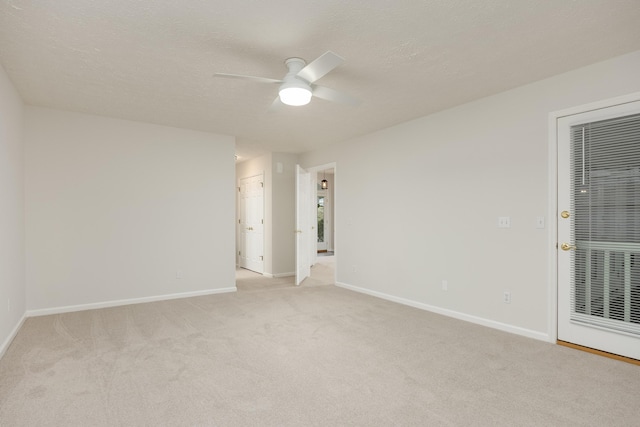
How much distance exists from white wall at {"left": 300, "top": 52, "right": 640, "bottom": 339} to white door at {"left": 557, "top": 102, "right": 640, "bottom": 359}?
17 cm

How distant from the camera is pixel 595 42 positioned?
2.57 meters

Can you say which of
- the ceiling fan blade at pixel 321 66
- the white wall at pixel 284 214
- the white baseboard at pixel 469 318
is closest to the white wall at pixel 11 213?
the ceiling fan blade at pixel 321 66

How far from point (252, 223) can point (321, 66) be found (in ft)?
17.9

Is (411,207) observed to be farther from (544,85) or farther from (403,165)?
(544,85)

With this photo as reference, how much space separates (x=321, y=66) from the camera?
93.3 inches

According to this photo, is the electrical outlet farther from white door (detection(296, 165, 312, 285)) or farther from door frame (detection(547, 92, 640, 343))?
white door (detection(296, 165, 312, 285))

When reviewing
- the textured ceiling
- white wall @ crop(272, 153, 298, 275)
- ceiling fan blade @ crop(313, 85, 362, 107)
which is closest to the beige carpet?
ceiling fan blade @ crop(313, 85, 362, 107)

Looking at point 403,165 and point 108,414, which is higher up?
point 403,165

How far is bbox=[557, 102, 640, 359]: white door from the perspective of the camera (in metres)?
2.80

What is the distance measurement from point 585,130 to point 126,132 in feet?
17.5

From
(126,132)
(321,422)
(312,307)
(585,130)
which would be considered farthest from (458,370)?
(126,132)

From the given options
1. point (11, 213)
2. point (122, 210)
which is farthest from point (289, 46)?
point (122, 210)

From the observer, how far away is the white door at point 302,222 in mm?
5902

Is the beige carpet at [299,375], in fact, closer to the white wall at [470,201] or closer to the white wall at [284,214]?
the white wall at [470,201]
